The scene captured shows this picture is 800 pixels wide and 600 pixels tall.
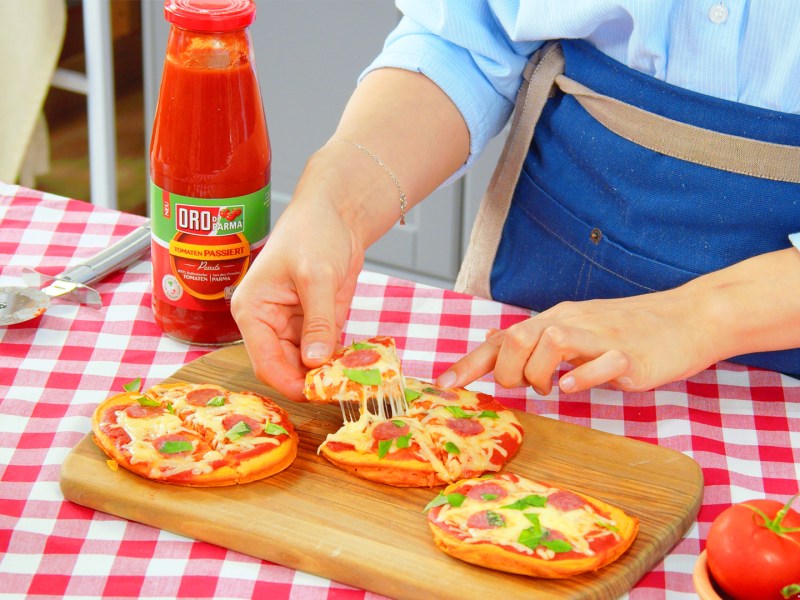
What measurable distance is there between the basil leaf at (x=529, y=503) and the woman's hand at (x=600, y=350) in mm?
204

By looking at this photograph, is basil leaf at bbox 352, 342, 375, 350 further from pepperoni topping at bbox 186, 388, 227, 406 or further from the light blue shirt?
the light blue shirt

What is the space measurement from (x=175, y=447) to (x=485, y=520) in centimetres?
35

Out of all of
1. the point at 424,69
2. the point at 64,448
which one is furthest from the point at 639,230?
the point at 64,448

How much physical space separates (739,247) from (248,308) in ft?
2.19

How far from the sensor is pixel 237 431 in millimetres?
1223

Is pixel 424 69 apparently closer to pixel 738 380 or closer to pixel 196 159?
pixel 196 159

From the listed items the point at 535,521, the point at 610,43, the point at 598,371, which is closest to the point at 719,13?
the point at 610,43

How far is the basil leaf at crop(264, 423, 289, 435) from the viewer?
3.99 feet

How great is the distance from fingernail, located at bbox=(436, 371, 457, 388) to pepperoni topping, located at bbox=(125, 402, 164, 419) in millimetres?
332

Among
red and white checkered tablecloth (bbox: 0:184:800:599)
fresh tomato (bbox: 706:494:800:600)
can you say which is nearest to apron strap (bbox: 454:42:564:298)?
red and white checkered tablecloth (bbox: 0:184:800:599)

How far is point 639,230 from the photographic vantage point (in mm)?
1553

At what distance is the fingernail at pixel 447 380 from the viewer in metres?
1.34

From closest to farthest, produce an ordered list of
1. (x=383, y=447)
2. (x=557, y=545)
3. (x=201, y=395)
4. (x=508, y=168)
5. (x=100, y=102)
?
1. (x=557, y=545)
2. (x=383, y=447)
3. (x=201, y=395)
4. (x=508, y=168)
5. (x=100, y=102)

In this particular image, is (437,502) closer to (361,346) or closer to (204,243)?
(361,346)
